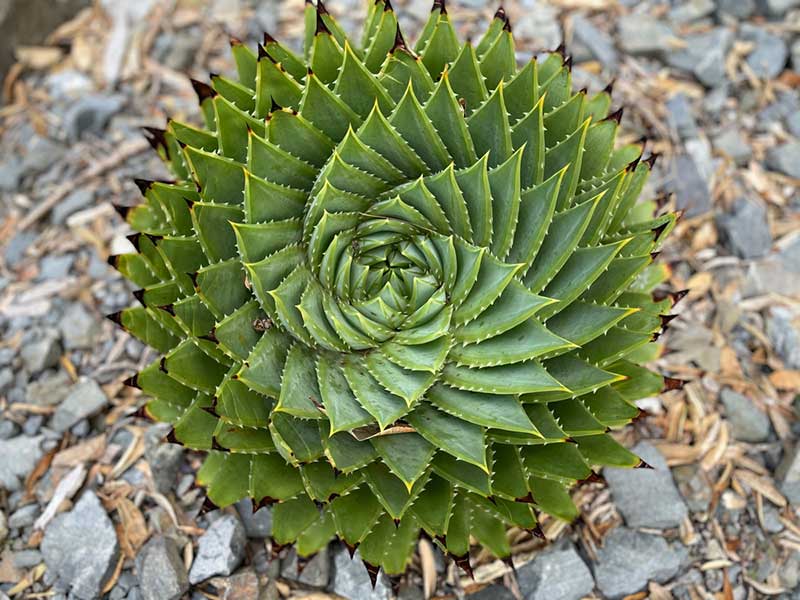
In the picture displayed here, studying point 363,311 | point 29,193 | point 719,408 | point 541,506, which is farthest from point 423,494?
point 29,193

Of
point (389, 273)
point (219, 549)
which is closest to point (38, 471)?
point (219, 549)

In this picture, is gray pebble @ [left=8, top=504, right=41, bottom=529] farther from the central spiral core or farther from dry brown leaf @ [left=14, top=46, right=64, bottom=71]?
dry brown leaf @ [left=14, top=46, right=64, bottom=71]

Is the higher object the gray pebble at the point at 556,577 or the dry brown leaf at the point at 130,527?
the gray pebble at the point at 556,577

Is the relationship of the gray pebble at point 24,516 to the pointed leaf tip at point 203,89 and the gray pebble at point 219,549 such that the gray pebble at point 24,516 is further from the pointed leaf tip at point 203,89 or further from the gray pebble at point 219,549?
the pointed leaf tip at point 203,89

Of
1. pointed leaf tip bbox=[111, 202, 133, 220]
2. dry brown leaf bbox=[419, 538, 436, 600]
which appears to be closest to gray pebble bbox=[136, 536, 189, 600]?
dry brown leaf bbox=[419, 538, 436, 600]

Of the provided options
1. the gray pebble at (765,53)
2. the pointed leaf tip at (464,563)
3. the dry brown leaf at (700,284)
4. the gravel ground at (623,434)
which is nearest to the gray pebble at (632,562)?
the gravel ground at (623,434)

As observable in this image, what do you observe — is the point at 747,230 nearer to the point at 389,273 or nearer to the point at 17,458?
the point at 389,273
